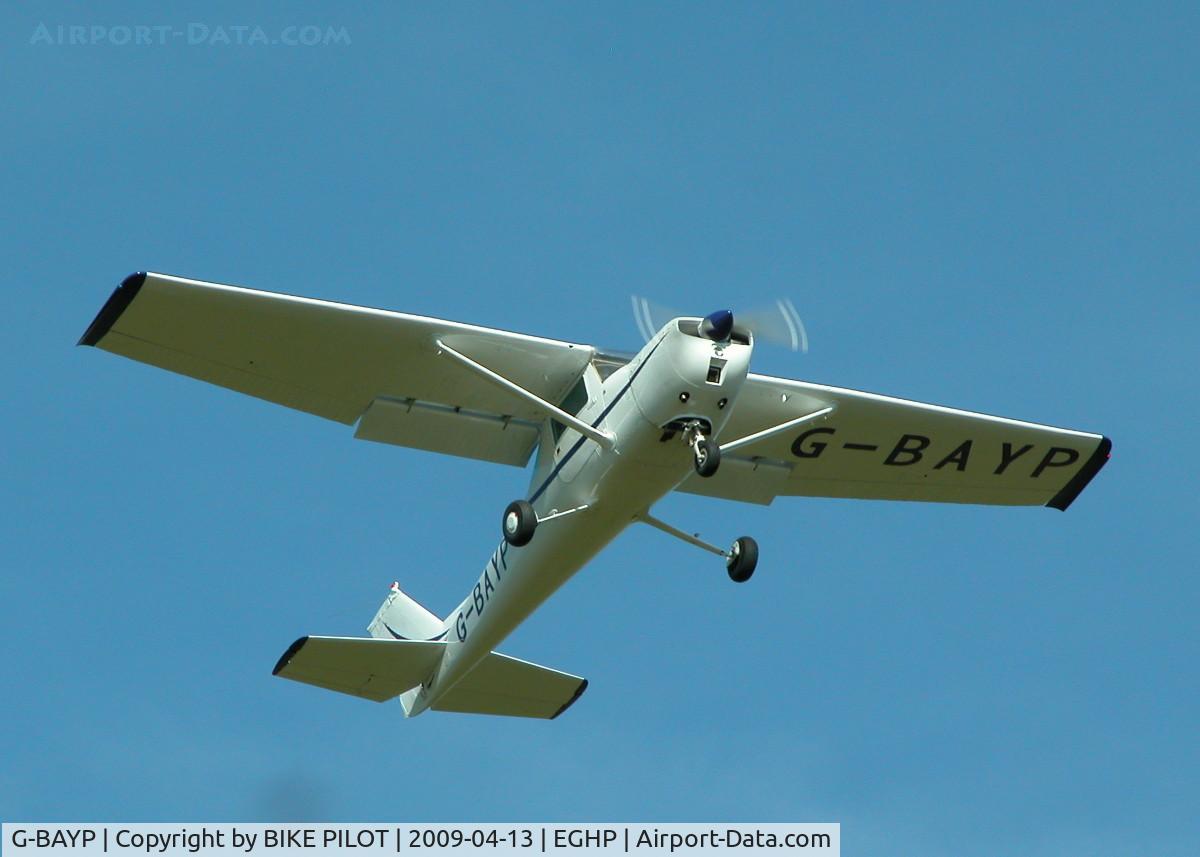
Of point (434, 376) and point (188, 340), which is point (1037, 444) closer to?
point (434, 376)

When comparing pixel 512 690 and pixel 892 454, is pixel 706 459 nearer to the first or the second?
pixel 892 454

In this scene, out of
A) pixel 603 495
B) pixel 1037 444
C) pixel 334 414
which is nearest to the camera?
pixel 603 495

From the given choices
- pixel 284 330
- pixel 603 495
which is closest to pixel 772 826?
pixel 603 495

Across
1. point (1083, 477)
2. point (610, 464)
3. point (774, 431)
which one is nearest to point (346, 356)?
point (610, 464)

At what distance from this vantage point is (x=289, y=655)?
2258 cm

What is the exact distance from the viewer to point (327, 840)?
68.4ft

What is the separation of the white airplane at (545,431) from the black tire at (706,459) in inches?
1.0

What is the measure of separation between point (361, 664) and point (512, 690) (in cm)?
186

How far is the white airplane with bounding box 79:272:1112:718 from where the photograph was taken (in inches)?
774

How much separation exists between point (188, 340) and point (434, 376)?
7.92 feet

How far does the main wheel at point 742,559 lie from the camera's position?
20.1 m

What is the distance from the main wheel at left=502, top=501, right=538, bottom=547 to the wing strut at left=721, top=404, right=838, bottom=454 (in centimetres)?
190

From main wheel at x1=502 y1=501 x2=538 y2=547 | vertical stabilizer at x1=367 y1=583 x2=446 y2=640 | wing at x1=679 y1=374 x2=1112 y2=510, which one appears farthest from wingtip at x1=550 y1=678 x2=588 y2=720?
main wheel at x1=502 y1=501 x2=538 y2=547

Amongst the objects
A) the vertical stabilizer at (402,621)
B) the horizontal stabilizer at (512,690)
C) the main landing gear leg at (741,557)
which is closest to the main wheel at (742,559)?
the main landing gear leg at (741,557)
